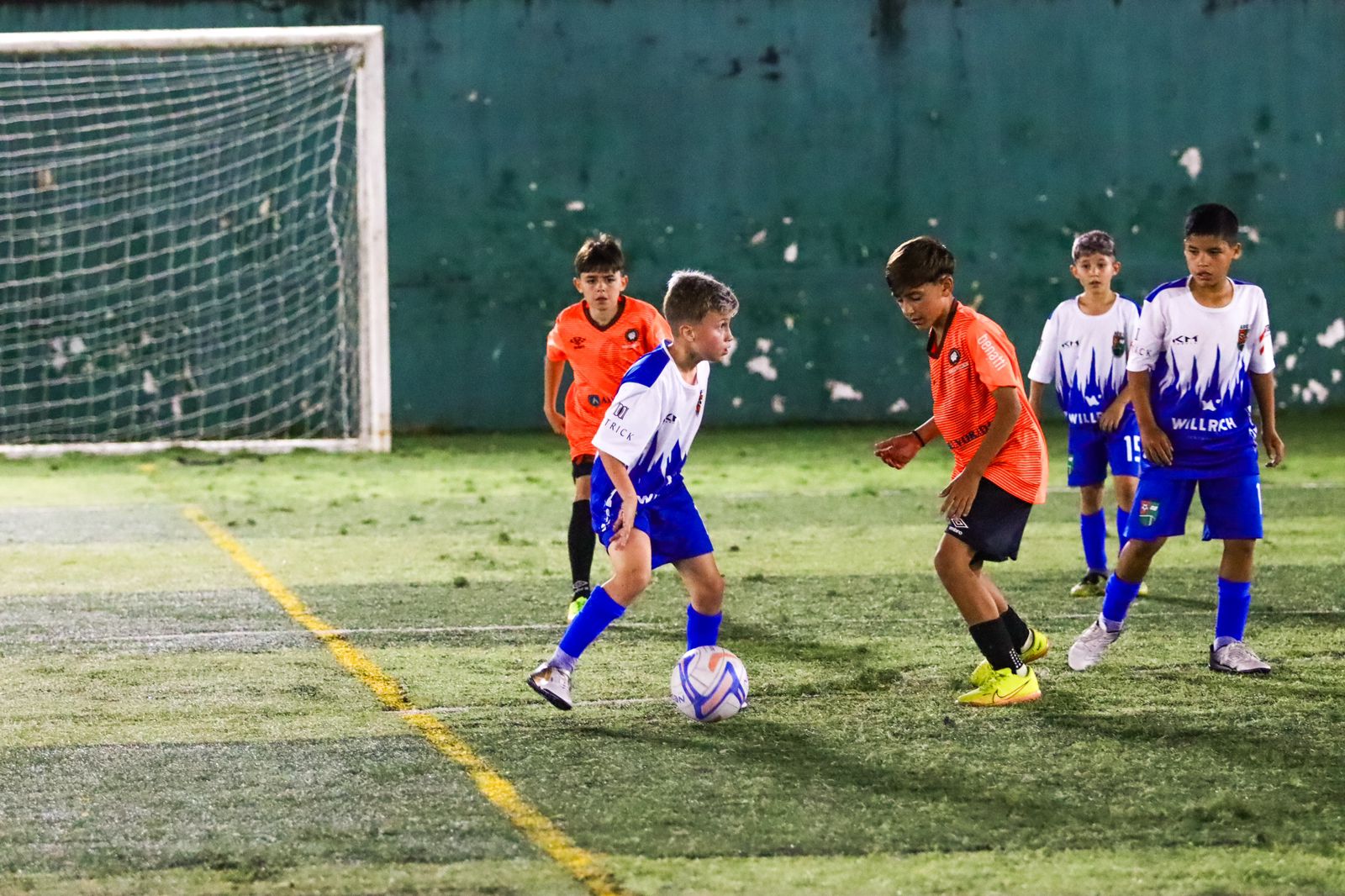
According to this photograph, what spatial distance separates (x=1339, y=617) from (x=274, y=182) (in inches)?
397

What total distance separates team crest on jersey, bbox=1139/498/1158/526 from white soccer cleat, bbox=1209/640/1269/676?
0.45 meters

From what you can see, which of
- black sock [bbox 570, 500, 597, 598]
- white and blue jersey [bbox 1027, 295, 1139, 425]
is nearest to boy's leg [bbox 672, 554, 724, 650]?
black sock [bbox 570, 500, 597, 598]

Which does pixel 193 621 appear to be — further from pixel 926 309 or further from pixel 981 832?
pixel 981 832

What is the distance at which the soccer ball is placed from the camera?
16.3 feet

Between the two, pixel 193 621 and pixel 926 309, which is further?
pixel 193 621

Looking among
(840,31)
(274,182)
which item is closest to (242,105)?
(274,182)

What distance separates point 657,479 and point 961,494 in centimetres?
86

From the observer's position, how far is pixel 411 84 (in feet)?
49.1

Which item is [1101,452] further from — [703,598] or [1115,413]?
[703,598]

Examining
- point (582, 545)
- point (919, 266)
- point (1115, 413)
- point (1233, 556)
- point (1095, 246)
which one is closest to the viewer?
point (919, 266)

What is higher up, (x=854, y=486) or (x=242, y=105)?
(x=242, y=105)

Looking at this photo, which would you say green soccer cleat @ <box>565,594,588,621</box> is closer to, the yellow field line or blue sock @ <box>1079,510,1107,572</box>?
the yellow field line

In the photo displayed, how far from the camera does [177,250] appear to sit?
14.7 metres

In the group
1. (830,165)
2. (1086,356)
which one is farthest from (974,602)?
(830,165)
